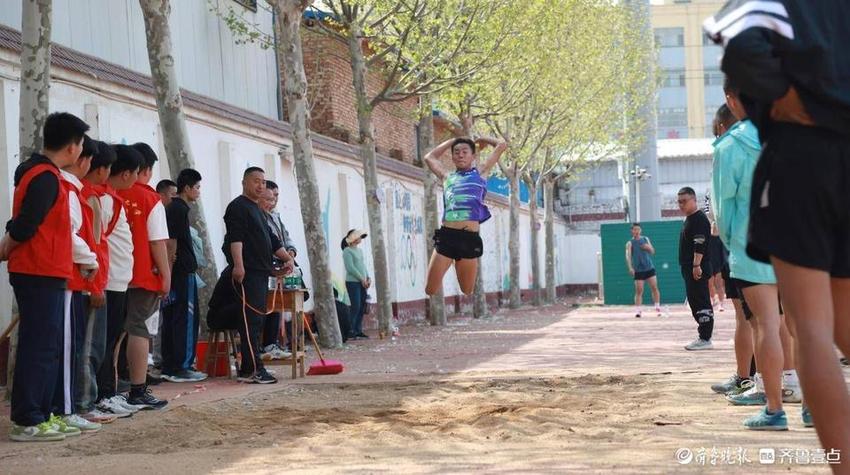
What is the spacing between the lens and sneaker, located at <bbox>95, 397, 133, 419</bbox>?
9.71 meters

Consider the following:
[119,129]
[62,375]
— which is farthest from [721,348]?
[62,375]

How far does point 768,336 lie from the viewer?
26.0 ft

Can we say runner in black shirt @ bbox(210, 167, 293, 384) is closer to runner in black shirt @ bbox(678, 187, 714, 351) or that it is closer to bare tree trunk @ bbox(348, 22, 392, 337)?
runner in black shirt @ bbox(678, 187, 714, 351)

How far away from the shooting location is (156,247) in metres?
10.5

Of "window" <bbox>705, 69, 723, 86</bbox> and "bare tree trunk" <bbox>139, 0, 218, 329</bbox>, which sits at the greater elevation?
"window" <bbox>705, 69, 723, 86</bbox>

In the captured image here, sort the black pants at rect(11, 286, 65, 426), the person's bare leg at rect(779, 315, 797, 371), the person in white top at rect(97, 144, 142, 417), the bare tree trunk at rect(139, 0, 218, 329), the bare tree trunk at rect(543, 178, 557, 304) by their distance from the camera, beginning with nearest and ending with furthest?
the black pants at rect(11, 286, 65, 426) → the person's bare leg at rect(779, 315, 797, 371) → the person in white top at rect(97, 144, 142, 417) → the bare tree trunk at rect(139, 0, 218, 329) → the bare tree trunk at rect(543, 178, 557, 304)

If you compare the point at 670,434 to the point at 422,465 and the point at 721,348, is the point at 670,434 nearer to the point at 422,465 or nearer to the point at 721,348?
the point at 422,465

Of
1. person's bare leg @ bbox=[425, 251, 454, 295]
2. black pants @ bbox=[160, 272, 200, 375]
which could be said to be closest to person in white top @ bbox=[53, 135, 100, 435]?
black pants @ bbox=[160, 272, 200, 375]

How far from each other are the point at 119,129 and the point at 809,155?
1375 centimetres

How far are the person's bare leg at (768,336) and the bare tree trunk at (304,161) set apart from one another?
12092 millimetres

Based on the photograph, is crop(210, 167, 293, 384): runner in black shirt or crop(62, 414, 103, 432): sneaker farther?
crop(210, 167, 293, 384): runner in black shirt

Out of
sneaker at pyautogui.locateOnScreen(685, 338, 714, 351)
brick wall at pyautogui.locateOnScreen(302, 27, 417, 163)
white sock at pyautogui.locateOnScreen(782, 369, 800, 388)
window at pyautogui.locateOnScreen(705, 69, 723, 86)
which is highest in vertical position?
window at pyautogui.locateOnScreen(705, 69, 723, 86)

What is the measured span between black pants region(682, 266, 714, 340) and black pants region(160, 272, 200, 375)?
5.52 meters

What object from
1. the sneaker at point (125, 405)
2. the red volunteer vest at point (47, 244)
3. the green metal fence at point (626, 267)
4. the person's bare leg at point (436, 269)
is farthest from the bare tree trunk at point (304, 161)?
the green metal fence at point (626, 267)
